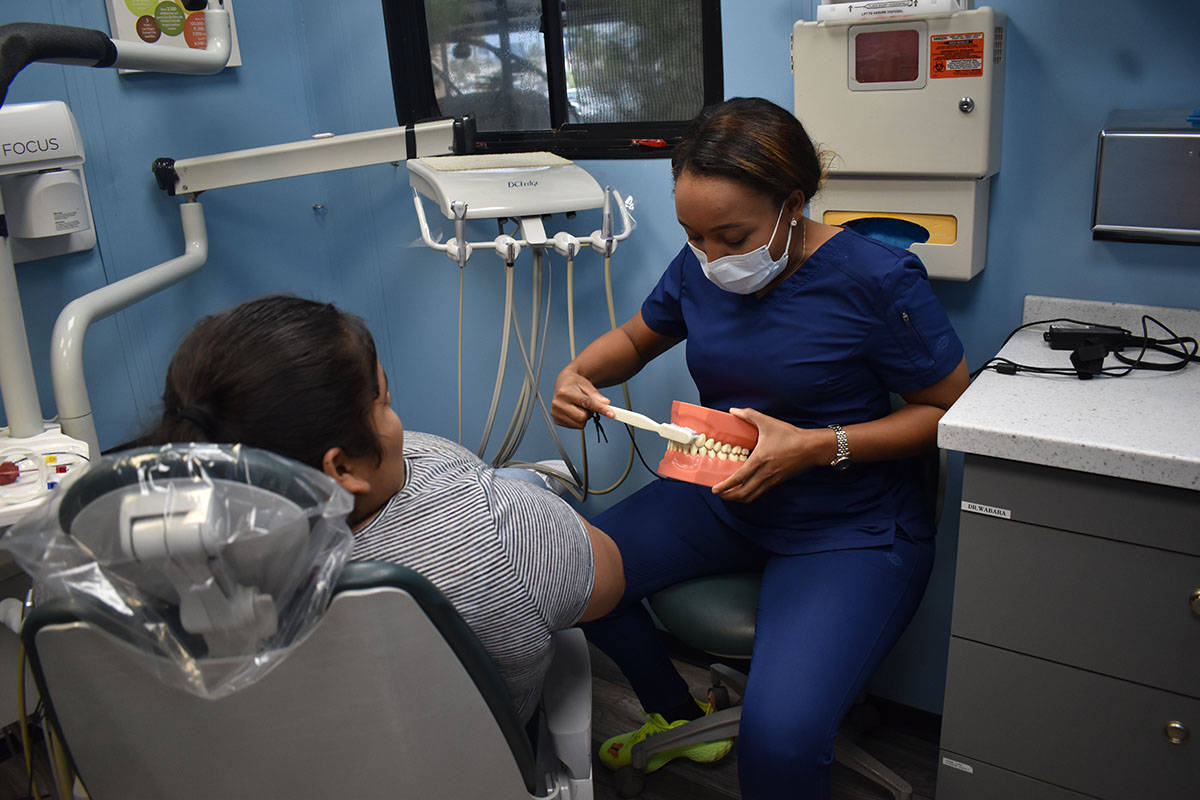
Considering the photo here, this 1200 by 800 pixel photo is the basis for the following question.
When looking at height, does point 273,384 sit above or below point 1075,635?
above

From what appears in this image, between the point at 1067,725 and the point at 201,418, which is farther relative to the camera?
the point at 1067,725

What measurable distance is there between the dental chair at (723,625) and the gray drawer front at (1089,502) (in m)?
0.26

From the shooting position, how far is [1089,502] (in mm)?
1132

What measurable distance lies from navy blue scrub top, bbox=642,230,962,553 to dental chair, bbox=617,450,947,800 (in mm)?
55

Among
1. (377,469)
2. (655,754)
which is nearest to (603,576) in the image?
(377,469)

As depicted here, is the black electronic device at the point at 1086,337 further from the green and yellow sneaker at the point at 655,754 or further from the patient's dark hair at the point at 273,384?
the patient's dark hair at the point at 273,384

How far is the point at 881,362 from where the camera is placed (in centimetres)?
137

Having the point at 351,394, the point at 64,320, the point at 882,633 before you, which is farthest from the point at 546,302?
the point at 351,394

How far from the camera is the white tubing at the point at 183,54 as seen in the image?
59.4 inches

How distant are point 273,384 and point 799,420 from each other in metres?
0.87

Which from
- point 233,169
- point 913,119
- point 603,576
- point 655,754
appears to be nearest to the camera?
point 603,576

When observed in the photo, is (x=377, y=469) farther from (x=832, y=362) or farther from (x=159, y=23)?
(x=159, y=23)

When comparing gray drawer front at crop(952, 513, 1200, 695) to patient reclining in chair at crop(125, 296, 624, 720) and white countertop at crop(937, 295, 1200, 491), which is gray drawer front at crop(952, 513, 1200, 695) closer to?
white countertop at crop(937, 295, 1200, 491)

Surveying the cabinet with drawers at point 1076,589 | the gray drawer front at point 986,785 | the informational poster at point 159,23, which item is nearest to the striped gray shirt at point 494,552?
the cabinet with drawers at point 1076,589
